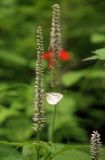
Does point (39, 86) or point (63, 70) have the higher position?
point (63, 70)

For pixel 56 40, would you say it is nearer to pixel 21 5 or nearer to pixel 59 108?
pixel 59 108

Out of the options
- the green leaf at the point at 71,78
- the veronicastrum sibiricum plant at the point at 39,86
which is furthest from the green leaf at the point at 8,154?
the green leaf at the point at 71,78

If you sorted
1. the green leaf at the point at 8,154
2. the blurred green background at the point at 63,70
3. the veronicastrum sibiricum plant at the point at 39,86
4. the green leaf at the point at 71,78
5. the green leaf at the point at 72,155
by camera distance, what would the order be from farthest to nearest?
the green leaf at the point at 71,78
the blurred green background at the point at 63,70
the green leaf at the point at 72,155
the green leaf at the point at 8,154
the veronicastrum sibiricum plant at the point at 39,86

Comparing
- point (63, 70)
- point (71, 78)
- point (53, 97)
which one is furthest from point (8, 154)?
point (63, 70)

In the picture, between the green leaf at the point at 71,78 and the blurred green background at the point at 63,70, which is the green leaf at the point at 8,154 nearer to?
the blurred green background at the point at 63,70

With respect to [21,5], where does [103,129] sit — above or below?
below

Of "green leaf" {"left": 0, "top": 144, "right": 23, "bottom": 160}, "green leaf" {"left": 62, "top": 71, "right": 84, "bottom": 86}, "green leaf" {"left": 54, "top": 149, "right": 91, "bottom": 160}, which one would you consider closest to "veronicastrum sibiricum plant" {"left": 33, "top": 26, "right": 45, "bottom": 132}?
"green leaf" {"left": 0, "top": 144, "right": 23, "bottom": 160}

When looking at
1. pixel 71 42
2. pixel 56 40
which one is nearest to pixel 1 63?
pixel 71 42

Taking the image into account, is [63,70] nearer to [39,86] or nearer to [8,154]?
[8,154]
